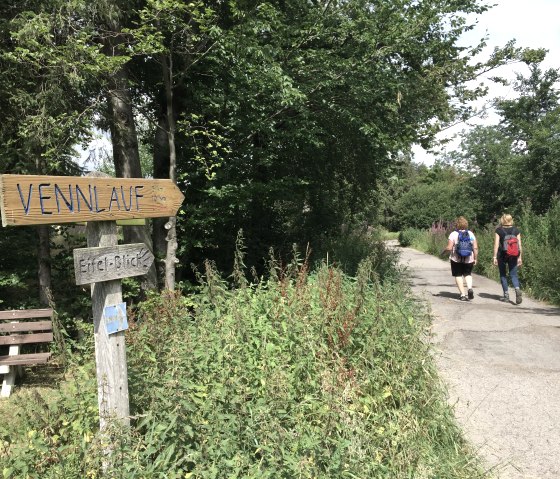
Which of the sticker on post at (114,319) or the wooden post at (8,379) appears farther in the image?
the wooden post at (8,379)

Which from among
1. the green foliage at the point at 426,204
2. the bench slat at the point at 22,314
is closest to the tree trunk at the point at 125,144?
the bench slat at the point at 22,314

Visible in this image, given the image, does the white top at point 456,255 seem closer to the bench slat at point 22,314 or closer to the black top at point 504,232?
the black top at point 504,232

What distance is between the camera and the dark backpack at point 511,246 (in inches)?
355

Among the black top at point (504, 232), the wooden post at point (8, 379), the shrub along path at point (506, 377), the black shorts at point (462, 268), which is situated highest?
the black top at point (504, 232)

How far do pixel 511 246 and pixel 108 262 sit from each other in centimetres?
814

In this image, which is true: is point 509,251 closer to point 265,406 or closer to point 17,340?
point 265,406

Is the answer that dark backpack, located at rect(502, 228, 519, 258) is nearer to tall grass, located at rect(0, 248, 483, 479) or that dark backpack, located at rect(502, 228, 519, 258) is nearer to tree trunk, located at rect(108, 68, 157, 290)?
tall grass, located at rect(0, 248, 483, 479)

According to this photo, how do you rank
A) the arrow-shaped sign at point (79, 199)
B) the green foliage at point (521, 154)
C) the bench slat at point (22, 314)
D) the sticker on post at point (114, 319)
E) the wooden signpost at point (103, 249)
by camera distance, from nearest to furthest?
the arrow-shaped sign at point (79, 199) < the wooden signpost at point (103, 249) < the sticker on post at point (114, 319) < the bench slat at point (22, 314) < the green foliage at point (521, 154)

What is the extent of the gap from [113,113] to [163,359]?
5.60 metres

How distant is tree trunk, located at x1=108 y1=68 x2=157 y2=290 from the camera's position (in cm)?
769

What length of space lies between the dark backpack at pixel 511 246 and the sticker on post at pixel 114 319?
316 inches

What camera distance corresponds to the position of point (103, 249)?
117 inches

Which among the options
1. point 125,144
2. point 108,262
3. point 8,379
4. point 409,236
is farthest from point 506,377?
point 409,236

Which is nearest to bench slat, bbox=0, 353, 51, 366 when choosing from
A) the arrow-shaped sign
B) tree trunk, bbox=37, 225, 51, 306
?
tree trunk, bbox=37, 225, 51, 306
